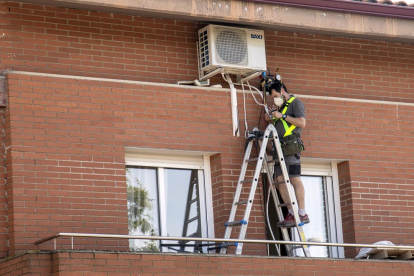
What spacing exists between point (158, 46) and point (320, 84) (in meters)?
2.49

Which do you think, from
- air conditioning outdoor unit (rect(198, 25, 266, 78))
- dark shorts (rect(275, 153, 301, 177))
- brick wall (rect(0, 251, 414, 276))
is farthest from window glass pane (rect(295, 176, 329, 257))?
air conditioning outdoor unit (rect(198, 25, 266, 78))

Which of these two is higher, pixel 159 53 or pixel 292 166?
pixel 159 53

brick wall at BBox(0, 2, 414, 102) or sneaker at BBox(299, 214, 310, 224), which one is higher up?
brick wall at BBox(0, 2, 414, 102)

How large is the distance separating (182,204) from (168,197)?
0.22 meters

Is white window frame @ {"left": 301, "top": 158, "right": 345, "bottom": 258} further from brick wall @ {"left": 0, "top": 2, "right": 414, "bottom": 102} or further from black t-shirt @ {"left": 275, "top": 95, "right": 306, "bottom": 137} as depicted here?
brick wall @ {"left": 0, "top": 2, "right": 414, "bottom": 102}

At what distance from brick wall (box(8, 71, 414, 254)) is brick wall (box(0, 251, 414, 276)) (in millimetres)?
851

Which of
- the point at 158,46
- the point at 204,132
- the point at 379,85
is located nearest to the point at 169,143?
the point at 204,132

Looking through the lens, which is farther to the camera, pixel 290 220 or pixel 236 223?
pixel 290 220

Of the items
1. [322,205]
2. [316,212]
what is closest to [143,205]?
[316,212]

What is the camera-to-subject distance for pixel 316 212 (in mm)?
13875

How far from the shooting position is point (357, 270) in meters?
12.3

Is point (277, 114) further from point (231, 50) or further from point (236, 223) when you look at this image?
point (236, 223)

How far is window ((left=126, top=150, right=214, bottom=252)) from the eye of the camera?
12.6 m

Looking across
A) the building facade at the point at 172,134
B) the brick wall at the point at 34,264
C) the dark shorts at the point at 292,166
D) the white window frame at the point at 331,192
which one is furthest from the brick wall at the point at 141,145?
the brick wall at the point at 34,264
